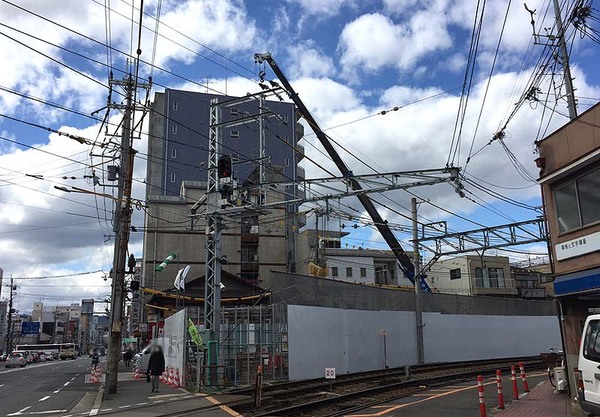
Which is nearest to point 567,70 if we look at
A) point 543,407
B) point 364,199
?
point 543,407

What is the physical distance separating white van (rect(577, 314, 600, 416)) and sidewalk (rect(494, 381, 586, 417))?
2109mm

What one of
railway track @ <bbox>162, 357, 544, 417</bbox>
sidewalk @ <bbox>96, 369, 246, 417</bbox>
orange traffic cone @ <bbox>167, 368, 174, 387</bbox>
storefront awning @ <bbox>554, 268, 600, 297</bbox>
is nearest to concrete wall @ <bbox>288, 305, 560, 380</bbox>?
railway track @ <bbox>162, 357, 544, 417</bbox>

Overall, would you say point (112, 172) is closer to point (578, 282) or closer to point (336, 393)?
point (336, 393)

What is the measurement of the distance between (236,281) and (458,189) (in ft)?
102

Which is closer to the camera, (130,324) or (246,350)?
(246,350)

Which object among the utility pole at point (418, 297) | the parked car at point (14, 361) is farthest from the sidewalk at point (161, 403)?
the parked car at point (14, 361)

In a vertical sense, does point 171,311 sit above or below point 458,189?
below

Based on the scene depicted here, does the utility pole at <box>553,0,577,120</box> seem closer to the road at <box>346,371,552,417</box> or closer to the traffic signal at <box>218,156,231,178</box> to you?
the road at <box>346,371,552,417</box>

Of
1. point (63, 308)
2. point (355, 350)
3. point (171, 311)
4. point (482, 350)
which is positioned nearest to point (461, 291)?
point (482, 350)

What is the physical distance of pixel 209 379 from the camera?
19484mm

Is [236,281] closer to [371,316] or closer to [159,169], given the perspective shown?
[371,316]

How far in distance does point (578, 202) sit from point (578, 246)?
3.68 ft

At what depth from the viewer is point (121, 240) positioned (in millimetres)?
20031

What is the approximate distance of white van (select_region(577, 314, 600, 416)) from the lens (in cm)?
876
